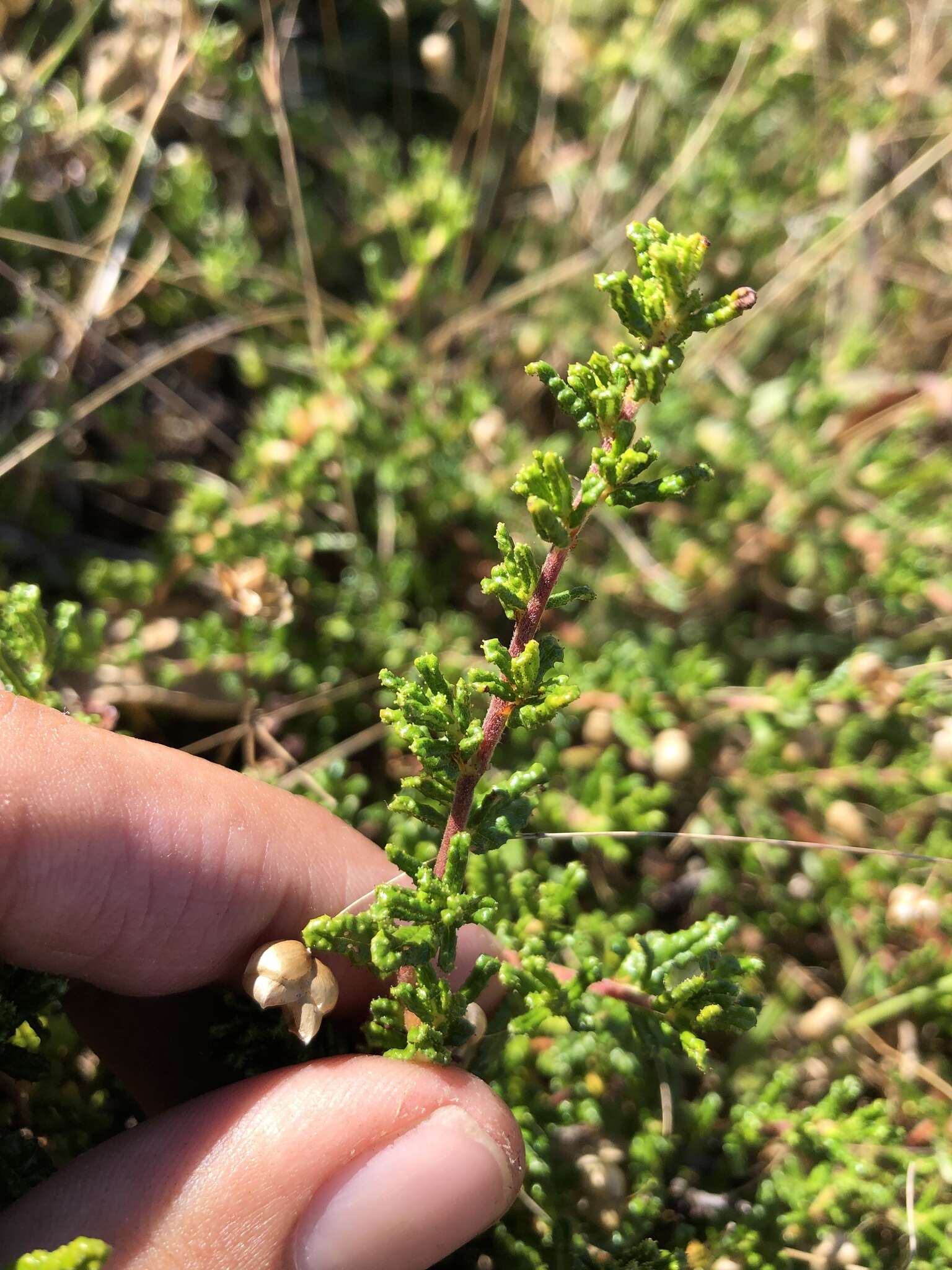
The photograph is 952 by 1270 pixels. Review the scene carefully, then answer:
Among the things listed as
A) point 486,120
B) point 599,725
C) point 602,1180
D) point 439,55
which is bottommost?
point 602,1180

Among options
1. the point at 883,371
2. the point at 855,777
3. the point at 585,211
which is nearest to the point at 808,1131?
the point at 855,777

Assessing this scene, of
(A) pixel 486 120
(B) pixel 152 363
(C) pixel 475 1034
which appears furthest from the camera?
(A) pixel 486 120

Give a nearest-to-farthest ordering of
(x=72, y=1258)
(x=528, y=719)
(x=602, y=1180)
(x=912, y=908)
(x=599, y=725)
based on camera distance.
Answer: (x=72, y=1258)
(x=528, y=719)
(x=602, y=1180)
(x=912, y=908)
(x=599, y=725)

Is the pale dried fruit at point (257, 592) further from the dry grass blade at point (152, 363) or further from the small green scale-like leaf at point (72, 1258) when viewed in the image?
the small green scale-like leaf at point (72, 1258)

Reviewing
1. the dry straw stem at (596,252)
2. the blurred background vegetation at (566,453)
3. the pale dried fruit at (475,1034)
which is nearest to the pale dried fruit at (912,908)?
the blurred background vegetation at (566,453)

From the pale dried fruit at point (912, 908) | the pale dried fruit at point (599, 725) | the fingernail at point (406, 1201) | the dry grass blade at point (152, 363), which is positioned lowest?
the fingernail at point (406, 1201)

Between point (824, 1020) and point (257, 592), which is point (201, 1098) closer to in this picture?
point (257, 592)

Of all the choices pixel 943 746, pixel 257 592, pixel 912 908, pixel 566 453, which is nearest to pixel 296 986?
pixel 257 592

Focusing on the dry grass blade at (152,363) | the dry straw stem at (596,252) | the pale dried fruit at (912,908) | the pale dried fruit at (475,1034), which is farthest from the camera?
the dry straw stem at (596,252)
